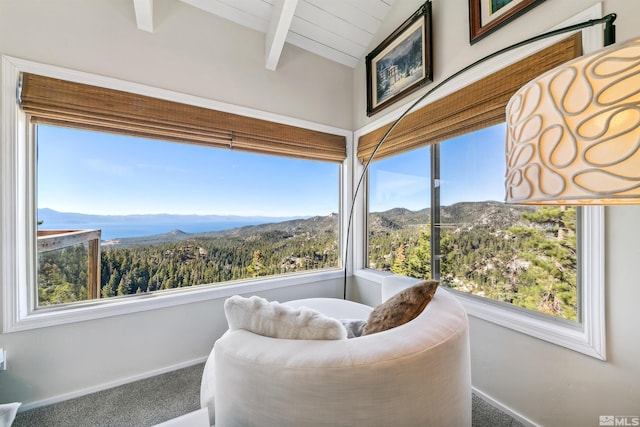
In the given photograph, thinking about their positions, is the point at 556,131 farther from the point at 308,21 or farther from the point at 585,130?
the point at 308,21

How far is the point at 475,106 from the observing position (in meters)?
1.51

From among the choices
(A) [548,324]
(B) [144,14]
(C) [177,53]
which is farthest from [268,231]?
(A) [548,324]

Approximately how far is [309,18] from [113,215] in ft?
7.58

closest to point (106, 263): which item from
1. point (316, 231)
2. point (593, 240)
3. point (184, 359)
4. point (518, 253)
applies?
point (184, 359)

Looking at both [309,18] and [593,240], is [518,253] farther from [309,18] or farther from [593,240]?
[309,18]

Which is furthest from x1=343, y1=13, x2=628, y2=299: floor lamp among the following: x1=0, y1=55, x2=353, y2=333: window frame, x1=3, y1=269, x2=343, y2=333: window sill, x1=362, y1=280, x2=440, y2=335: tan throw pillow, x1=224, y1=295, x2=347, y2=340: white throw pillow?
x1=0, y1=55, x2=353, y2=333: window frame

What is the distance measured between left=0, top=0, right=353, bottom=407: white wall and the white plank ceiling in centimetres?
8

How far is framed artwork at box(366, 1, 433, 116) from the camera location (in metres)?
1.83

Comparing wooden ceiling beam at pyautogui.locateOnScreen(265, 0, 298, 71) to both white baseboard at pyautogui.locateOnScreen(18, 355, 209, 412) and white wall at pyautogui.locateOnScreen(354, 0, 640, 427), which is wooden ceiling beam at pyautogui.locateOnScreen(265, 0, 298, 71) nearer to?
white wall at pyautogui.locateOnScreen(354, 0, 640, 427)

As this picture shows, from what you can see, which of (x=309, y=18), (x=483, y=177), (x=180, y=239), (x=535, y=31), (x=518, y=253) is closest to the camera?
(x=535, y=31)

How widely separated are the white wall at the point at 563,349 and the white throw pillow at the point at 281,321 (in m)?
1.21

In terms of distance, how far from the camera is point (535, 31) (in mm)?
1284

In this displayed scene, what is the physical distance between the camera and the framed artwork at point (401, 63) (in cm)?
183

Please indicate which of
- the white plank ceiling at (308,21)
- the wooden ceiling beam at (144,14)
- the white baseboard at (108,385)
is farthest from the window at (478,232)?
the wooden ceiling beam at (144,14)
